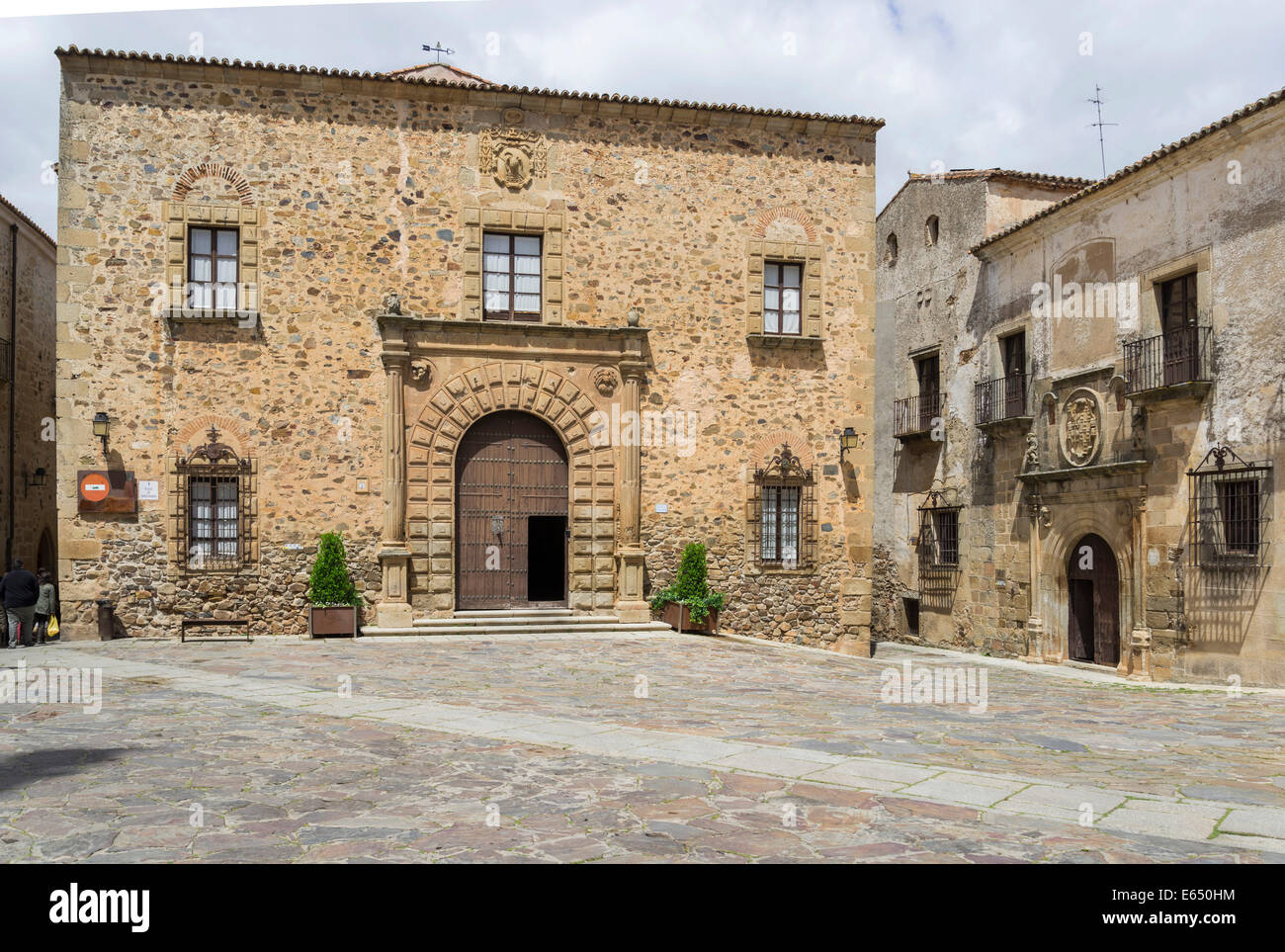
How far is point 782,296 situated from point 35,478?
51.2ft

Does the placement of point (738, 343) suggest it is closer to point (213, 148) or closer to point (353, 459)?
point (353, 459)

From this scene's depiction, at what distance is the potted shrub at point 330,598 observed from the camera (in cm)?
1467

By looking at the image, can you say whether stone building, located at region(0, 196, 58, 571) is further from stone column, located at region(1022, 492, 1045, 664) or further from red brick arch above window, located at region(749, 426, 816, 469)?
stone column, located at region(1022, 492, 1045, 664)

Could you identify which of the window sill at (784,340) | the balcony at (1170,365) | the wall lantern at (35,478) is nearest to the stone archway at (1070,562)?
the balcony at (1170,365)

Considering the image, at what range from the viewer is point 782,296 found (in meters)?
17.3

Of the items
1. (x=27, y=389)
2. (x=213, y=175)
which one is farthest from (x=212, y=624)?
(x=27, y=389)

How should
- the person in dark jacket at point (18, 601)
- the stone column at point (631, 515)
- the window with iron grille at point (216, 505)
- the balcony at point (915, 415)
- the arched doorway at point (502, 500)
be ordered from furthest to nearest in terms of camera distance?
the balcony at point (915, 415) → the stone column at point (631, 515) → the arched doorway at point (502, 500) → the window with iron grille at point (216, 505) → the person in dark jacket at point (18, 601)

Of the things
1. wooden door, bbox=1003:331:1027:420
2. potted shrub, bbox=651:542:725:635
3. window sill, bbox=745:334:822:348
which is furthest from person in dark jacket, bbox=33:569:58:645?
wooden door, bbox=1003:331:1027:420

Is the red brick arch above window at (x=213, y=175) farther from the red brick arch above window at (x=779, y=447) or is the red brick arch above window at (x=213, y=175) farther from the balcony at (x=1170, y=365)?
the balcony at (x=1170, y=365)

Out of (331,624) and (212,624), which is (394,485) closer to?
(331,624)

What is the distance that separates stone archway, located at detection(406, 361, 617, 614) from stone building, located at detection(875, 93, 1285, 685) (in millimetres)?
8631

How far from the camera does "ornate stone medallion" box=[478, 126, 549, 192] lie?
635 inches

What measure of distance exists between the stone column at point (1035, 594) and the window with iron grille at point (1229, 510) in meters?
3.92

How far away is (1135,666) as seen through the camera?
16.6 metres
